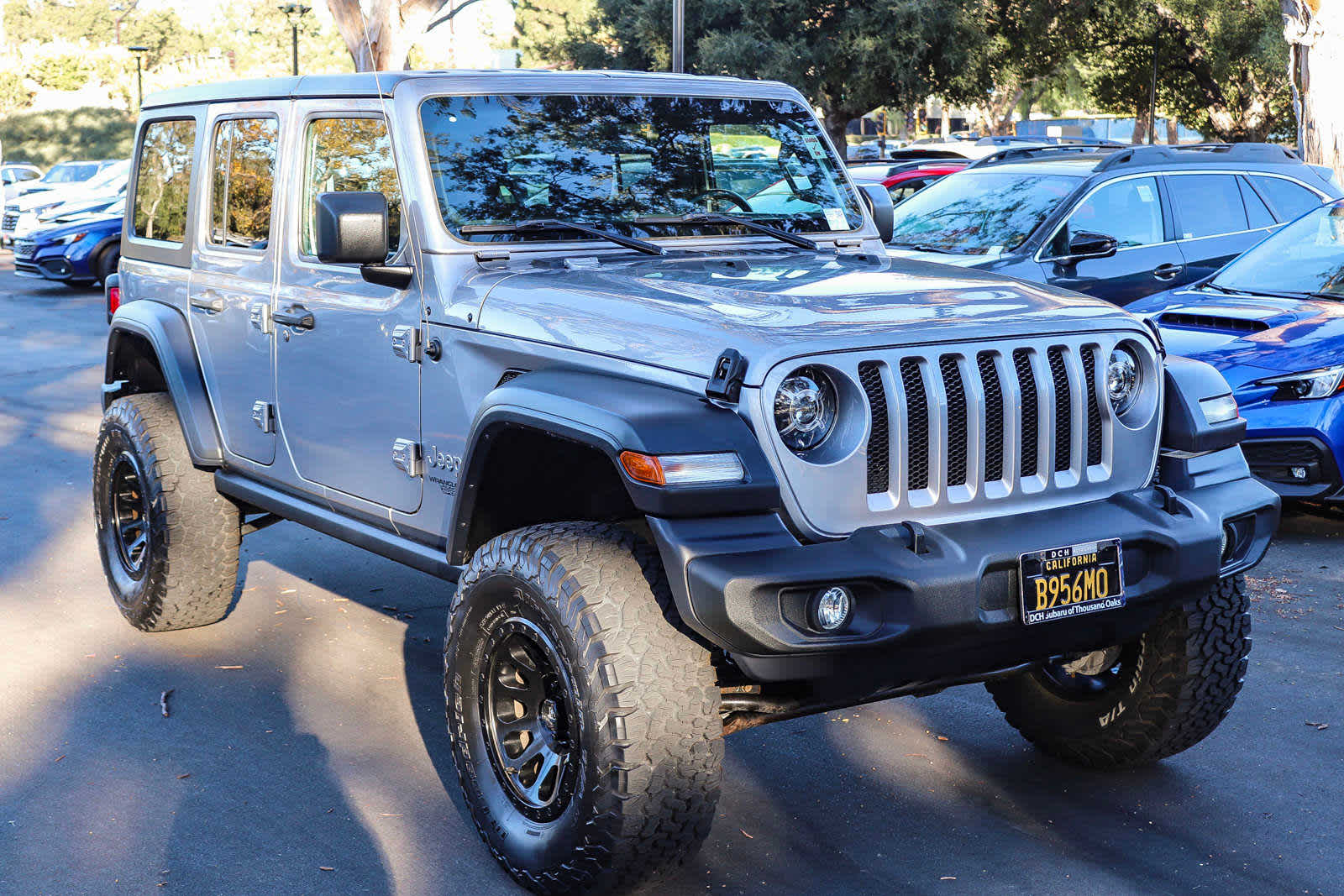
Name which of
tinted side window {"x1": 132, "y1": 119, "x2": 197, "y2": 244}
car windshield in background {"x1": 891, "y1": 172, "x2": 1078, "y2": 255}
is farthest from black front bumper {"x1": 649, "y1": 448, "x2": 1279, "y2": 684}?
car windshield in background {"x1": 891, "y1": 172, "x2": 1078, "y2": 255}

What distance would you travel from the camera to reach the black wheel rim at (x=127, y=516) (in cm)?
601

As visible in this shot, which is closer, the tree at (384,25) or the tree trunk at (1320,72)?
the tree trunk at (1320,72)

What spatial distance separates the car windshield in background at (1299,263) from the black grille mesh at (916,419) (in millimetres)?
5091

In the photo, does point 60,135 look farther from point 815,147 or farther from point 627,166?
point 627,166

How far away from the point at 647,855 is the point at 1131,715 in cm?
168

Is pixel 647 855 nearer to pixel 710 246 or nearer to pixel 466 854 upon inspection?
pixel 466 854

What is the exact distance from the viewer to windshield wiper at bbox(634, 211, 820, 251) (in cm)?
477

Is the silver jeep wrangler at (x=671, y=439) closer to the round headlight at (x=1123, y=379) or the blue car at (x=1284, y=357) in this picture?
the round headlight at (x=1123, y=379)

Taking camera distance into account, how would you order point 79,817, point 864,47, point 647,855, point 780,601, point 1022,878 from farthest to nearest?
point 864,47, point 79,817, point 1022,878, point 647,855, point 780,601

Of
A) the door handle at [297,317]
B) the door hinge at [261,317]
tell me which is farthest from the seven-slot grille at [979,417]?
the door hinge at [261,317]

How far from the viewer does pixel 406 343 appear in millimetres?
4438

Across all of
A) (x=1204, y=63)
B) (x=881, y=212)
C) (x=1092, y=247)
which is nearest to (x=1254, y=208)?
(x=1092, y=247)

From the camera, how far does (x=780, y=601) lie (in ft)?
10.8

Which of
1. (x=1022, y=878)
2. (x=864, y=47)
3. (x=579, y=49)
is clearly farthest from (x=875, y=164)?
(x=579, y=49)
